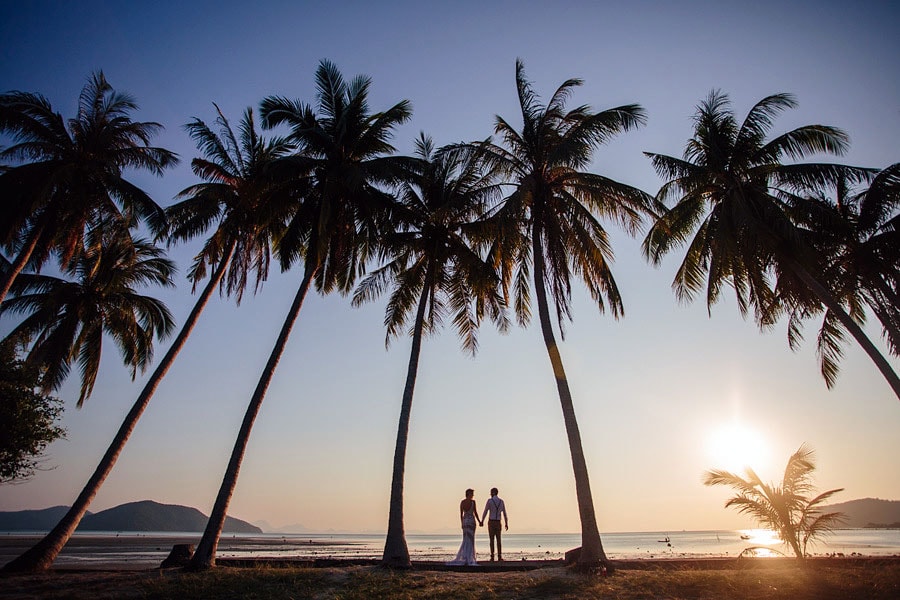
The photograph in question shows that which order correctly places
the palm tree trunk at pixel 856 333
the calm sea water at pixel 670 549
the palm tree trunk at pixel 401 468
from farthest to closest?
1. the calm sea water at pixel 670 549
2. the palm tree trunk at pixel 856 333
3. the palm tree trunk at pixel 401 468

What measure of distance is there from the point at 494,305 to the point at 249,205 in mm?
9439

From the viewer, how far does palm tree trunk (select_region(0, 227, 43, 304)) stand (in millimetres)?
15539

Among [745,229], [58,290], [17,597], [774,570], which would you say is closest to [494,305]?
[745,229]

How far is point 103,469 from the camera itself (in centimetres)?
1395

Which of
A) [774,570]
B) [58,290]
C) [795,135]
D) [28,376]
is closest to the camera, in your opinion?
[774,570]

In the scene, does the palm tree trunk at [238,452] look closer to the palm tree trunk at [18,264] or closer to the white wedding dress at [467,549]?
the white wedding dress at [467,549]

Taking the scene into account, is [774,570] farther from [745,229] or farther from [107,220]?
[107,220]

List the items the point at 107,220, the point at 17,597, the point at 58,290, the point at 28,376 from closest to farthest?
the point at 17,597
the point at 28,376
the point at 107,220
the point at 58,290

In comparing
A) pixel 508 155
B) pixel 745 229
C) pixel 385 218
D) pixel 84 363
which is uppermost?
pixel 508 155

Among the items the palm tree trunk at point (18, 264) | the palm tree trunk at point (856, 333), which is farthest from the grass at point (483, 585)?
the palm tree trunk at point (18, 264)

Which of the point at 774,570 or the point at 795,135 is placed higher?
the point at 795,135

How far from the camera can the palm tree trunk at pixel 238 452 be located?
12305 mm

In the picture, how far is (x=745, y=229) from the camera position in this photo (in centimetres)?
1505

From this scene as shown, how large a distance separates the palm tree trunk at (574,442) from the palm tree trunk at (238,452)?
7292 mm
